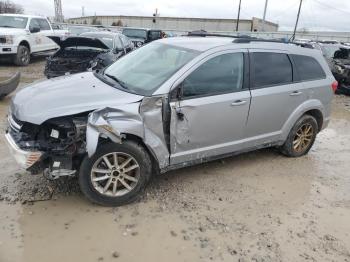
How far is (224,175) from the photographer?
4934 mm

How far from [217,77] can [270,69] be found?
963 mm

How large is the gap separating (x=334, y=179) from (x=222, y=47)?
8.09 feet

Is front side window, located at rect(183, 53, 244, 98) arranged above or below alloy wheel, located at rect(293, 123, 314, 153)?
above

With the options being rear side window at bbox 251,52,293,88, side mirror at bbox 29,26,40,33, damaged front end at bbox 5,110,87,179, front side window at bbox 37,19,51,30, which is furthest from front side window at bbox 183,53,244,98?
front side window at bbox 37,19,51,30

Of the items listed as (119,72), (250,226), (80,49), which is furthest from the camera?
(80,49)

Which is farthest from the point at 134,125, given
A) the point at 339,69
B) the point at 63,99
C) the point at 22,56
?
the point at 22,56

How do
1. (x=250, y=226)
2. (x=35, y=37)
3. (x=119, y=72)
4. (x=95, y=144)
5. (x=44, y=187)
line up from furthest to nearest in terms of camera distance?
(x=35, y=37) → (x=119, y=72) → (x=44, y=187) → (x=250, y=226) → (x=95, y=144)

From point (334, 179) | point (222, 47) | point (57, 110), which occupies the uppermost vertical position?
point (222, 47)

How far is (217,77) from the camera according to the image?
442 centimetres

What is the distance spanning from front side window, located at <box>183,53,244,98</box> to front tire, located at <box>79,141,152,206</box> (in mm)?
895

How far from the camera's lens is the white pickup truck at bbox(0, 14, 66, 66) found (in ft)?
42.5

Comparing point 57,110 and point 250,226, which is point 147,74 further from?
point 250,226

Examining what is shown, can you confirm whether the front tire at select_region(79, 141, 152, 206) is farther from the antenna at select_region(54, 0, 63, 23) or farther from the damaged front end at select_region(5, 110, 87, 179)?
the antenna at select_region(54, 0, 63, 23)

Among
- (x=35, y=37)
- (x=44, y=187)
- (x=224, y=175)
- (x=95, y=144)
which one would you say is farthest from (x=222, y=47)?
(x=35, y=37)
